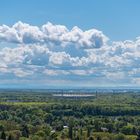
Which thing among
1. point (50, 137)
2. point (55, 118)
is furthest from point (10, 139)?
point (55, 118)

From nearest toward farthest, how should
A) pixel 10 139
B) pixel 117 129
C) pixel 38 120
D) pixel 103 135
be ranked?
pixel 10 139 < pixel 103 135 < pixel 117 129 < pixel 38 120

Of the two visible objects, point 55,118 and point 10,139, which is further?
point 55,118

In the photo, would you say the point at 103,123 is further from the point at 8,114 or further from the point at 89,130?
the point at 8,114

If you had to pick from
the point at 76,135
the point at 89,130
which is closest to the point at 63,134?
the point at 76,135

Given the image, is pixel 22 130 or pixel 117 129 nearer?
pixel 22 130

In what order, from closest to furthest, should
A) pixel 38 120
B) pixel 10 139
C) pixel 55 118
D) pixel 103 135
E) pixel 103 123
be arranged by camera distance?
pixel 10 139, pixel 103 135, pixel 103 123, pixel 38 120, pixel 55 118

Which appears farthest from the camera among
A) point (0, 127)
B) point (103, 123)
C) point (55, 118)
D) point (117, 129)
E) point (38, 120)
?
point (55, 118)

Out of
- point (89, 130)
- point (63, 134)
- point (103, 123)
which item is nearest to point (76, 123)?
point (103, 123)

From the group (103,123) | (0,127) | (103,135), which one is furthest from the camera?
(103,123)
